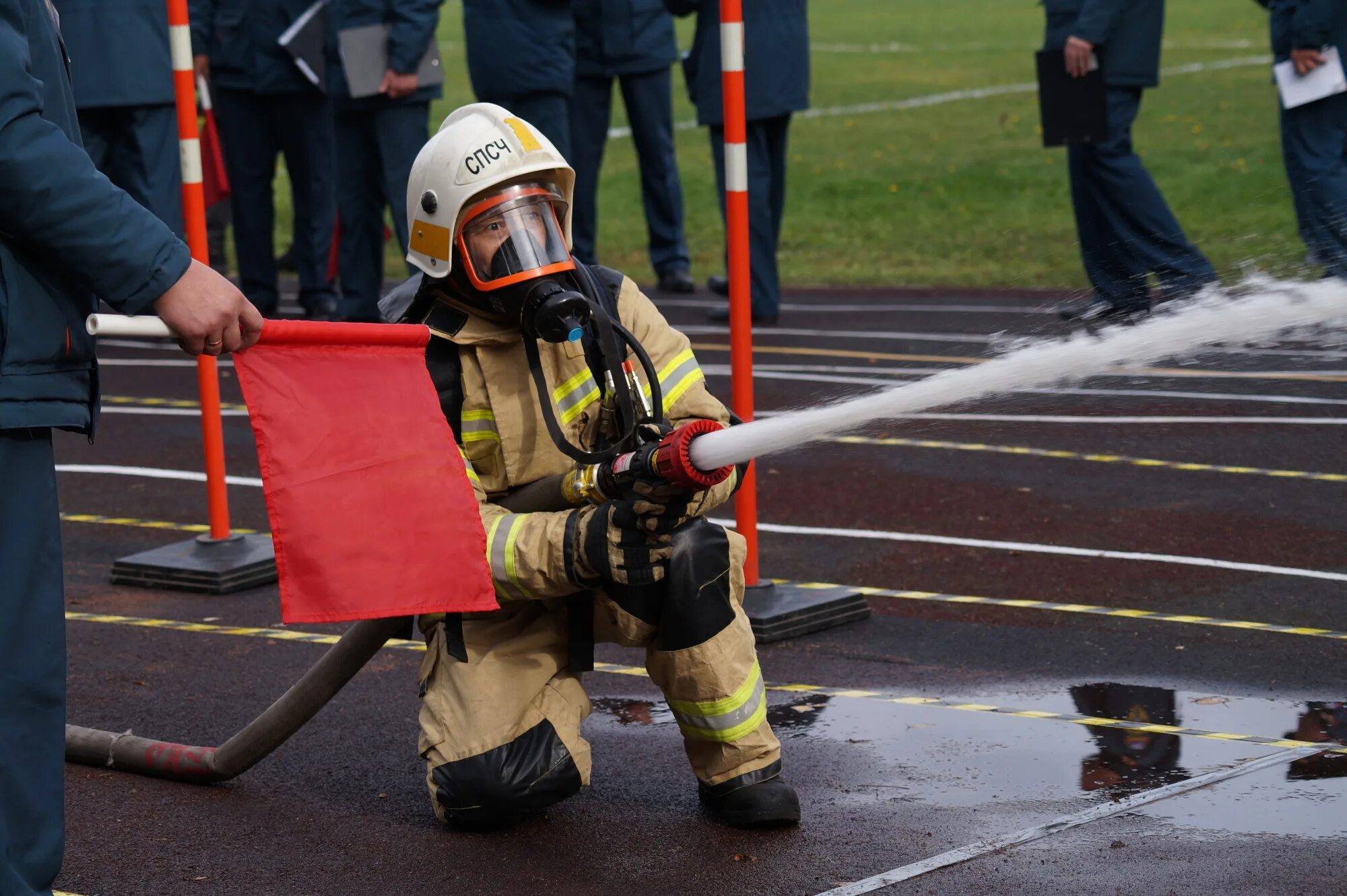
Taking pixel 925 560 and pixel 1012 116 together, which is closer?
pixel 925 560

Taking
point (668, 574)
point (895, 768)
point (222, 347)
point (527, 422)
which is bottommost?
point (895, 768)

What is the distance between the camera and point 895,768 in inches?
174

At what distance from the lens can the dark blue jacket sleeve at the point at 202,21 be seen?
10688mm

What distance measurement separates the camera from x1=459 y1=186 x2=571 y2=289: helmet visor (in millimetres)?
4105

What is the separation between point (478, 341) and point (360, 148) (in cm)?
588

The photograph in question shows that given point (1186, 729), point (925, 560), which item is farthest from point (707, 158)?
point (1186, 729)

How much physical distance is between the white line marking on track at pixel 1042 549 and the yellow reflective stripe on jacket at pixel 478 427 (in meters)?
1.68

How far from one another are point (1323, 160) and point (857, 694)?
5559 millimetres

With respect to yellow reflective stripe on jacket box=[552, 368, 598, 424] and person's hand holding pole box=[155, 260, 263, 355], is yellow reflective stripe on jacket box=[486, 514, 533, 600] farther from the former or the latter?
person's hand holding pole box=[155, 260, 263, 355]

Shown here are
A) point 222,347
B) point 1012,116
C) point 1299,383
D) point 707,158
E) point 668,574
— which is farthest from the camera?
point 1012,116

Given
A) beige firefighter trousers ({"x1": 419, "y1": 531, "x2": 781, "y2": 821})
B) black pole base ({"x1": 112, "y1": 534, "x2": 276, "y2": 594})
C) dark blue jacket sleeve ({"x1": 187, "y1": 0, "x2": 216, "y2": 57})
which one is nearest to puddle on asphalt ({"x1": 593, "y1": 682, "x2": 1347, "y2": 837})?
beige firefighter trousers ({"x1": 419, "y1": 531, "x2": 781, "y2": 821})

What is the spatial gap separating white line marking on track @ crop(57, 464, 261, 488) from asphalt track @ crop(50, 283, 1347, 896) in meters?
0.07

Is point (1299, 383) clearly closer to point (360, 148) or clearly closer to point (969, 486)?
point (969, 486)

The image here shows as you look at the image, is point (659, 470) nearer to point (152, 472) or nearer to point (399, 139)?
point (152, 472)
